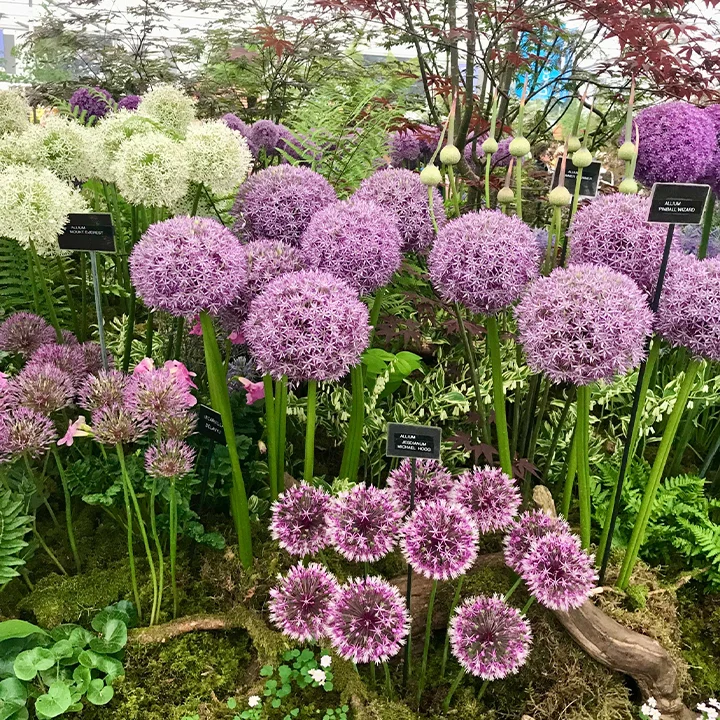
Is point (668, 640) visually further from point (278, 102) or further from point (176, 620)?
point (278, 102)

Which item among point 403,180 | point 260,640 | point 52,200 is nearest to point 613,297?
point 403,180

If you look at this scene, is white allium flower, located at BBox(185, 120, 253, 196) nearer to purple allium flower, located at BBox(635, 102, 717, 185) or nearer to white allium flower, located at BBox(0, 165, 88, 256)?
white allium flower, located at BBox(0, 165, 88, 256)

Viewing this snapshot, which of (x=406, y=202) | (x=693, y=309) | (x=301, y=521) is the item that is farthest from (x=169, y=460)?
(x=693, y=309)

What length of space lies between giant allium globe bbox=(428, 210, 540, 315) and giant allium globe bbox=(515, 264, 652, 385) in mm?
111

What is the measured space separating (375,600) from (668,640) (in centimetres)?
92

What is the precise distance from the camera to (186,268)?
4.40 feet

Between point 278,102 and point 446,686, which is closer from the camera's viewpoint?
point 446,686

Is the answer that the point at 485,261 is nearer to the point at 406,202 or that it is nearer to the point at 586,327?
the point at 586,327

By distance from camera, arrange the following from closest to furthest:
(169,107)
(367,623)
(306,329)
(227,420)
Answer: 1. (367,623)
2. (306,329)
3. (227,420)
4. (169,107)

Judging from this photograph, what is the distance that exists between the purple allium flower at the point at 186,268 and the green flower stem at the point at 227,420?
0.26ft

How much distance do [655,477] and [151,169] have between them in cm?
155

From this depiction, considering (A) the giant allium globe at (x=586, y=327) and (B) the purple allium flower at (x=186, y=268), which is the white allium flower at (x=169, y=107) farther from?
(A) the giant allium globe at (x=586, y=327)

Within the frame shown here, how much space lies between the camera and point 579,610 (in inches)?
61.7

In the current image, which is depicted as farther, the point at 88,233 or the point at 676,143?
the point at 676,143
